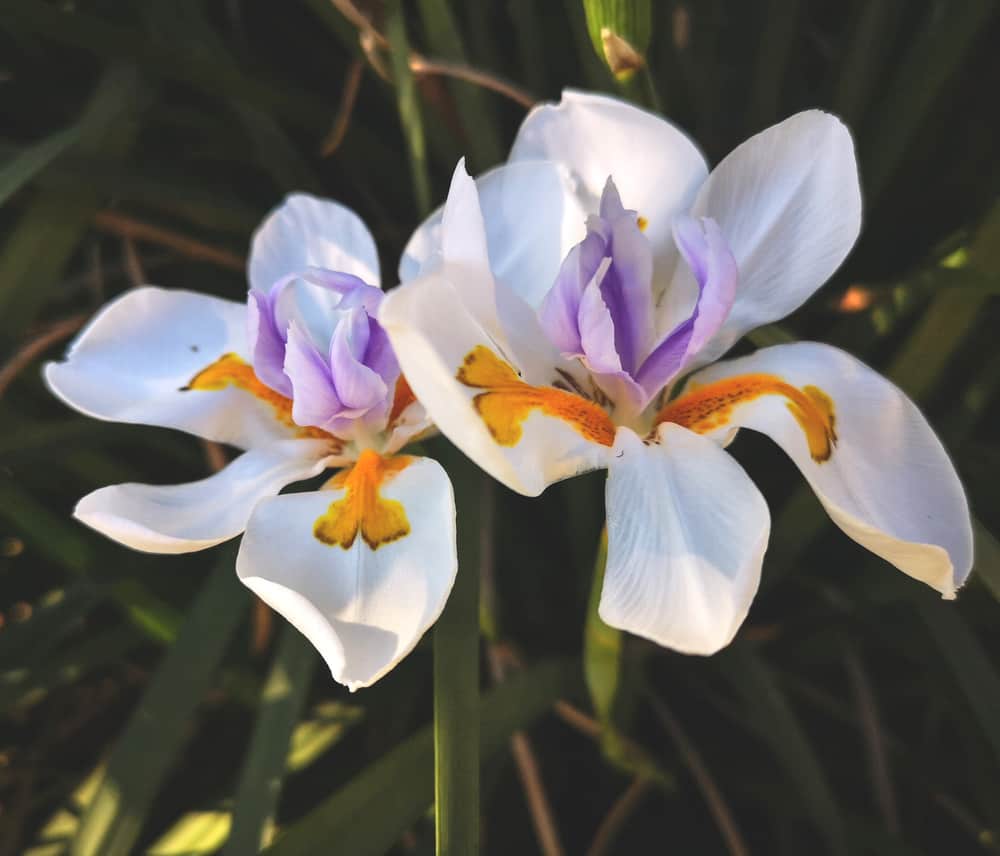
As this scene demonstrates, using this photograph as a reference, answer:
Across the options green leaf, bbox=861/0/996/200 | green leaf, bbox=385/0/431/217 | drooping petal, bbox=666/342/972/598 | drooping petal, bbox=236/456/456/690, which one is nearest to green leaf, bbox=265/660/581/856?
drooping petal, bbox=236/456/456/690

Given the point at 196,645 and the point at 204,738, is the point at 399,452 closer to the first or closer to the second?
the point at 196,645

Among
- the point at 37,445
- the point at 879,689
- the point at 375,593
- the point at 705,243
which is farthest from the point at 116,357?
the point at 879,689

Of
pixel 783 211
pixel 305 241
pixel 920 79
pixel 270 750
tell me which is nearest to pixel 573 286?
pixel 783 211

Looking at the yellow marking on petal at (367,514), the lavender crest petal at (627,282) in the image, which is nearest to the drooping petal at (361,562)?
the yellow marking on petal at (367,514)

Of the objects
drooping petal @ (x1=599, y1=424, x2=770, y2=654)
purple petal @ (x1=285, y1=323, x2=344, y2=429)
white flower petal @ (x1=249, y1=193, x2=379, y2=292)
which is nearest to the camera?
drooping petal @ (x1=599, y1=424, x2=770, y2=654)

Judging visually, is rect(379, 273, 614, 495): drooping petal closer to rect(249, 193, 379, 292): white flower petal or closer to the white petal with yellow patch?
the white petal with yellow patch

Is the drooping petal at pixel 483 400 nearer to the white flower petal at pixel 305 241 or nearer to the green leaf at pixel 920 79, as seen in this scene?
the white flower petal at pixel 305 241
